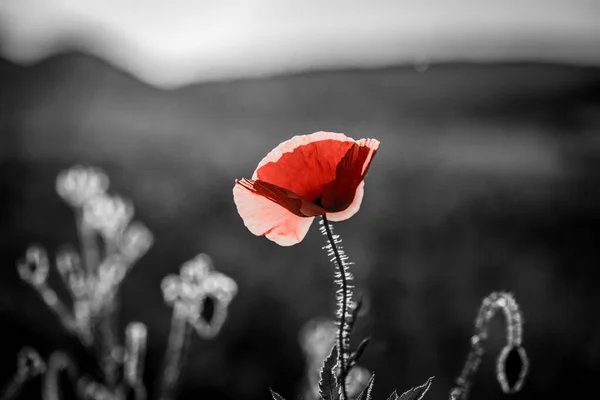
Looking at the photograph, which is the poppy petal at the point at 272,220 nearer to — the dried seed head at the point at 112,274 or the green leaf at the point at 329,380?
the green leaf at the point at 329,380

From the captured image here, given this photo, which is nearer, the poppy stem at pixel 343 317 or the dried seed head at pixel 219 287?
the poppy stem at pixel 343 317

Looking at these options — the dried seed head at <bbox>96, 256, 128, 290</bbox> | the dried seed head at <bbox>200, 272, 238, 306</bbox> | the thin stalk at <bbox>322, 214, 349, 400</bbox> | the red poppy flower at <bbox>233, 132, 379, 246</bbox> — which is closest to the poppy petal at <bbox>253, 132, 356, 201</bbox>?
the red poppy flower at <bbox>233, 132, 379, 246</bbox>

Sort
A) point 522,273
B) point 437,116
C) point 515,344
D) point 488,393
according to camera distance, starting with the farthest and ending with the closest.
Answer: point 437,116 → point 522,273 → point 488,393 → point 515,344

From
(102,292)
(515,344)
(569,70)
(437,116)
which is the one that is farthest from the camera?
(569,70)

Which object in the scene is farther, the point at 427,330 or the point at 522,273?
the point at 522,273

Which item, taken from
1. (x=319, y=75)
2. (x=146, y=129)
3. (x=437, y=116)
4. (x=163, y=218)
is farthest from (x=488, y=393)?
(x=319, y=75)

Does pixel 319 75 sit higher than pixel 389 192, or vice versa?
pixel 319 75

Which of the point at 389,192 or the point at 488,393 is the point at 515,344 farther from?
the point at 389,192

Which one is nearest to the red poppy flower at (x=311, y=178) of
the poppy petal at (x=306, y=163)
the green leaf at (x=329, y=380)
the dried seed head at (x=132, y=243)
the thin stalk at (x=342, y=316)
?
the poppy petal at (x=306, y=163)
